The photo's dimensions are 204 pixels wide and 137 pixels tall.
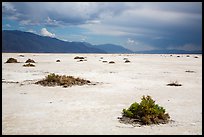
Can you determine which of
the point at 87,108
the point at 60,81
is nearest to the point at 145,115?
the point at 87,108

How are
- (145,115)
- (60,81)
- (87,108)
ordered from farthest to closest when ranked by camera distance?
(60,81) < (87,108) < (145,115)

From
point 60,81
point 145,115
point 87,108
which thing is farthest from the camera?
point 60,81

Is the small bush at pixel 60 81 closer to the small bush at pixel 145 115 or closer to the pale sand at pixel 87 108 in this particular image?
the pale sand at pixel 87 108

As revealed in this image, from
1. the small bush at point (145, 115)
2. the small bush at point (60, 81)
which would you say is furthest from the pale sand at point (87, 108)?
the small bush at point (60, 81)

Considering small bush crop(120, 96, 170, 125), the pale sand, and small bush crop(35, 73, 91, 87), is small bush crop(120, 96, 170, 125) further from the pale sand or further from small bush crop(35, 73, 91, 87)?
small bush crop(35, 73, 91, 87)

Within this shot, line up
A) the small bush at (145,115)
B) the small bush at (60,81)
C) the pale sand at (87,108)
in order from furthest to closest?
the small bush at (60,81) < the small bush at (145,115) < the pale sand at (87,108)

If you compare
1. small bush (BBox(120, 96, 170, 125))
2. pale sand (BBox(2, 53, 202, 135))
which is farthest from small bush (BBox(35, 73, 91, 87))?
small bush (BBox(120, 96, 170, 125))

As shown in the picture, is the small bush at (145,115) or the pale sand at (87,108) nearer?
the pale sand at (87,108)

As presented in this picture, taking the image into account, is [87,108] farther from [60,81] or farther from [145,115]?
[60,81]

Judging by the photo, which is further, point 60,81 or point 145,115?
point 60,81

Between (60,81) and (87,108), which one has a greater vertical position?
(60,81)

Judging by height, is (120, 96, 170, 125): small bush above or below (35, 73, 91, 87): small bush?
below

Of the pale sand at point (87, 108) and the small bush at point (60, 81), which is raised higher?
the small bush at point (60, 81)

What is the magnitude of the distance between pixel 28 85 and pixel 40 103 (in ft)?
17.7
